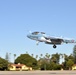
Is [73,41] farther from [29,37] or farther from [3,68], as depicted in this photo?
[3,68]

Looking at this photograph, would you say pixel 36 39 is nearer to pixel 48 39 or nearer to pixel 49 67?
pixel 48 39

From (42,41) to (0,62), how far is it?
462ft

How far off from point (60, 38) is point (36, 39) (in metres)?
3.78

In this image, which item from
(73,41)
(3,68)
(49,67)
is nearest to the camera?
(73,41)

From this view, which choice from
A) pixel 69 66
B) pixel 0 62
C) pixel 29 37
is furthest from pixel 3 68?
pixel 29 37

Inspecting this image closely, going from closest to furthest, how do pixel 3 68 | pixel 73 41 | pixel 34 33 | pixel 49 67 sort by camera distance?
pixel 73 41, pixel 34 33, pixel 3 68, pixel 49 67

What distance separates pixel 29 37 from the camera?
48.0m

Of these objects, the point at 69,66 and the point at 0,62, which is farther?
the point at 69,66

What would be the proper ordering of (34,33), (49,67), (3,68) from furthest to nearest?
(49,67)
(3,68)
(34,33)

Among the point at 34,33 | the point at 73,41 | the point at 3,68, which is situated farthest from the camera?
the point at 3,68

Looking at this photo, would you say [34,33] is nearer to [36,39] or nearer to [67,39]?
[36,39]

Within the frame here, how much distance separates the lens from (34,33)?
4703 centimetres

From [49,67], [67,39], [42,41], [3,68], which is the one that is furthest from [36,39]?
[49,67]

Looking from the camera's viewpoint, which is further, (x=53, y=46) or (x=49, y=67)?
(x=49, y=67)
